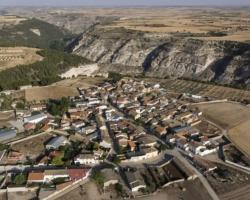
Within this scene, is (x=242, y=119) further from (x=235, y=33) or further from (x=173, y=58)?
(x=235, y=33)

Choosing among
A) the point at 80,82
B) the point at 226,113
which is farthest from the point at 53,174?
the point at 80,82

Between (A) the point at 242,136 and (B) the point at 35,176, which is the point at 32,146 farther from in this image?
(A) the point at 242,136

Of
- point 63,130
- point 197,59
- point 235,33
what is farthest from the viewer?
point 235,33

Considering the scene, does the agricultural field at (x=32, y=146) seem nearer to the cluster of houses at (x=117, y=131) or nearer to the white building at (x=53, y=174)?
the cluster of houses at (x=117, y=131)

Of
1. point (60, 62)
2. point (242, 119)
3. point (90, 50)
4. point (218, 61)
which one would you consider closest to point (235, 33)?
point (218, 61)

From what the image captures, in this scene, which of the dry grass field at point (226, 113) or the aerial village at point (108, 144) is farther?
the dry grass field at point (226, 113)

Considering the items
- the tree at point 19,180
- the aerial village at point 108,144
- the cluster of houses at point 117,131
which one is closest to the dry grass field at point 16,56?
the cluster of houses at point 117,131

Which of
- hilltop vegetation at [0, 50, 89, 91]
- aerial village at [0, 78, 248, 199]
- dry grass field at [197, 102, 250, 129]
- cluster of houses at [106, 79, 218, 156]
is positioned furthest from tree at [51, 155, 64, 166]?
hilltop vegetation at [0, 50, 89, 91]
